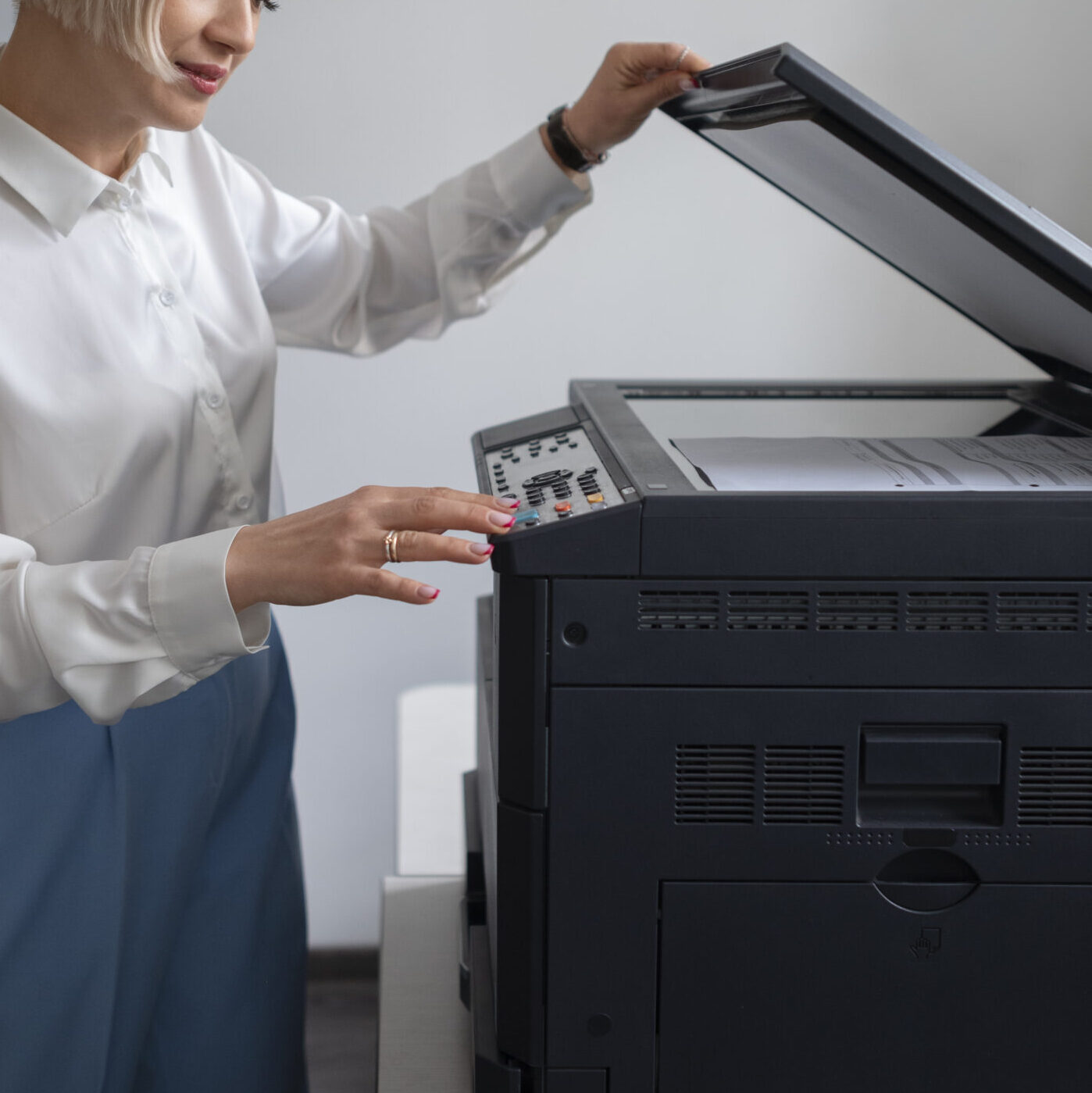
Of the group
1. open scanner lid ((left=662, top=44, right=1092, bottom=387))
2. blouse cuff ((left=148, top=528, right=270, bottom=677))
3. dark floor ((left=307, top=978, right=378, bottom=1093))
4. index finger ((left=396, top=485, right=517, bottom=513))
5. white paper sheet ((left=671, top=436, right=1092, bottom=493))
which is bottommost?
dark floor ((left=307, top=978, right=378, bottom=1093))

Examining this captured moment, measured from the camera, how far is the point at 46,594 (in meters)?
0.64

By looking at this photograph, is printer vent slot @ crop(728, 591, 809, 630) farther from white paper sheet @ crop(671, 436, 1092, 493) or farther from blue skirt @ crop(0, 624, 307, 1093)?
blue skirt @ crop(0, 624, 307, 1093)

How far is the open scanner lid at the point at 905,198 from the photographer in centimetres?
56

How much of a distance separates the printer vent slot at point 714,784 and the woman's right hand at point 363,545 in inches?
Answer: 5.9

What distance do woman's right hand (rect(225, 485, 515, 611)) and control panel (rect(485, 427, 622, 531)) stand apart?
23mm

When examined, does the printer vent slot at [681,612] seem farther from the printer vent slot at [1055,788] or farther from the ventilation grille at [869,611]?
the printer vent slot at [1055,788]

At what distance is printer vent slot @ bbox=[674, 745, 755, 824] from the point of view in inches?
23.4

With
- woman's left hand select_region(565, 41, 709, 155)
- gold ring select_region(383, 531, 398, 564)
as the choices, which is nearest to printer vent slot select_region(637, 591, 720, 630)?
gold ring select_region(383, 531, 398, 564)

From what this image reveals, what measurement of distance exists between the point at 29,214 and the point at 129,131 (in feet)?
0.32

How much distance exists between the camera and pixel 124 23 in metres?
0.71

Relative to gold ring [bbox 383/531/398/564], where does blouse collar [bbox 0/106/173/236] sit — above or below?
above

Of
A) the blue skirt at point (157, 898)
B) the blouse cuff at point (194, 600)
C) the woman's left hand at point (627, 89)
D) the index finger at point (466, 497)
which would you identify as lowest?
the blue skirt at point (157, 898)

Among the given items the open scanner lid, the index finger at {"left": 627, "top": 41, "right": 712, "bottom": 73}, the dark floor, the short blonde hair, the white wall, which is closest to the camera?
the open scanner lid

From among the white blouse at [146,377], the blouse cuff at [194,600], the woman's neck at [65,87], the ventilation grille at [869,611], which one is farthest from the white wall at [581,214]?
the ventilation grille at [869,611]
